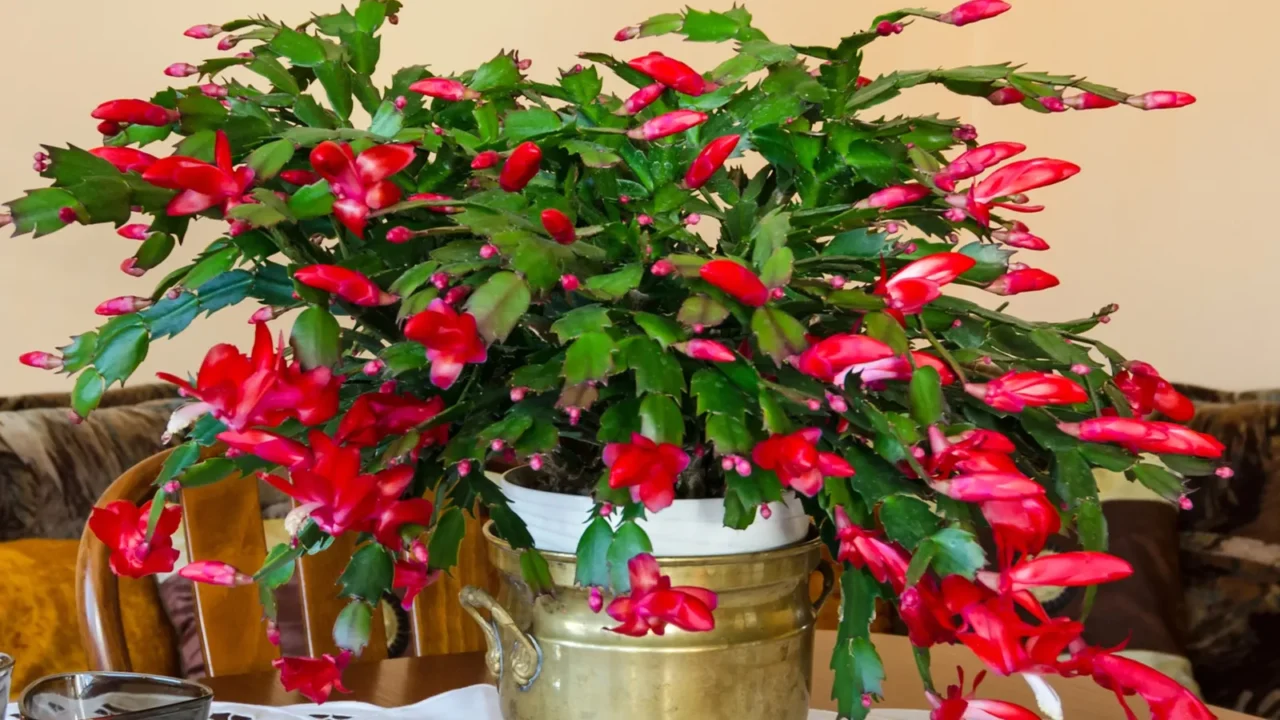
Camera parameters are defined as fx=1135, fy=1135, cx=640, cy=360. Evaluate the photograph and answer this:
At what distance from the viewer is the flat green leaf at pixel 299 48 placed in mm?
537

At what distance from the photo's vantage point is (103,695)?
0.56 meters

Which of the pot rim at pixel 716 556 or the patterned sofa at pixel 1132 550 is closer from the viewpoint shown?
the pot rim at pixel 716 556

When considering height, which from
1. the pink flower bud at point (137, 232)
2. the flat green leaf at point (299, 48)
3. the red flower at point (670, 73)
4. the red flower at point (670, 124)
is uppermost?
the flat green leaf at point (299, 48)

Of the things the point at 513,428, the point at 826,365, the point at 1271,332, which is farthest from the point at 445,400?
the point at 1271,332

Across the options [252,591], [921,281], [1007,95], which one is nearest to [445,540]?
[921,281]

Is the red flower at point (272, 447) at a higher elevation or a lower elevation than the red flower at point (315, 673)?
higher

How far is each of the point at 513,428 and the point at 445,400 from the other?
8cm

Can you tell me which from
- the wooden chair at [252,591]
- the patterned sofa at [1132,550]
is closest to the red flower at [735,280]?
the wooden chair at [252,591]

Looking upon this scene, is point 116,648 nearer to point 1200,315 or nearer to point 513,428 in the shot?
point 513,428

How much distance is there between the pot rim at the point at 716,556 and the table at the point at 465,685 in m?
0.34

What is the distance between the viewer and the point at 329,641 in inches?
42.8

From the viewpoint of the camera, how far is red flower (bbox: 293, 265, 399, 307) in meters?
0.43

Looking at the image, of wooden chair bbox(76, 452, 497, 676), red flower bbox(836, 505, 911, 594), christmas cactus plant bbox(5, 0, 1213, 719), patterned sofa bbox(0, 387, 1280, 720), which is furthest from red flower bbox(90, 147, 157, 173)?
patterned sofa bbox(0, 387, 1280, 720)

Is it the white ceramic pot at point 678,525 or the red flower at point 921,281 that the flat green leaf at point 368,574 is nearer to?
the white ceramic pot at point 678,525
